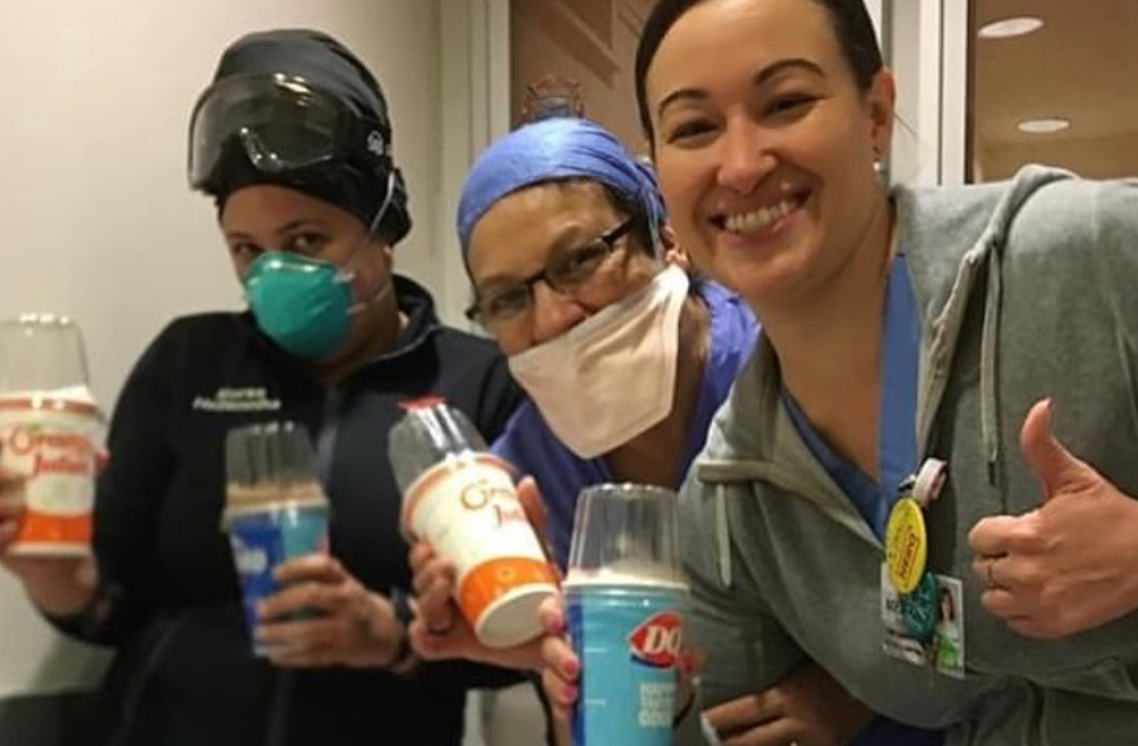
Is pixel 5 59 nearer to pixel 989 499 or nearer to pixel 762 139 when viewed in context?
pixel 762 139

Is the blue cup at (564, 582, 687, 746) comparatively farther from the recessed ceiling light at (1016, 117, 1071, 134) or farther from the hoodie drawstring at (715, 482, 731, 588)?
the recessed ceiling light at (1016, 117, 1071, 134)

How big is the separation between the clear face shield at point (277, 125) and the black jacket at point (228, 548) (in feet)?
0.60

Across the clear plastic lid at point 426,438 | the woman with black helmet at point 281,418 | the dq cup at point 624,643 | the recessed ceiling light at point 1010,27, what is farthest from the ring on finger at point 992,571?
the recessed ceiling light at point 1010,27

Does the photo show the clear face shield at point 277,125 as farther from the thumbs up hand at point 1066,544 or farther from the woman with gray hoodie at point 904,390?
the thumbs up hand at point 1066,544

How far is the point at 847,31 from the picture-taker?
1.13m

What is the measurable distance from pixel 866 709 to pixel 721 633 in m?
0.15

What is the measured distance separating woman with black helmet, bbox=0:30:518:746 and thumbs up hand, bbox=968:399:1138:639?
25.8 inches

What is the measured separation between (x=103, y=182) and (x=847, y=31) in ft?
2.86

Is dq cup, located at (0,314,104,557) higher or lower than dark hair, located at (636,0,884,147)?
lower

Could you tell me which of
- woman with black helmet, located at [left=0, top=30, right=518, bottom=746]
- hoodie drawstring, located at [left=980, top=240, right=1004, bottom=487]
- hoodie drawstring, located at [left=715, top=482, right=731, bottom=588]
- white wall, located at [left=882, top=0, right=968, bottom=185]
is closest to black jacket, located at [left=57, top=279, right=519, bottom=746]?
woman with black helmet, located at [left=0, top=30, right=518, bottom=746]

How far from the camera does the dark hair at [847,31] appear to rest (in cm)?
112

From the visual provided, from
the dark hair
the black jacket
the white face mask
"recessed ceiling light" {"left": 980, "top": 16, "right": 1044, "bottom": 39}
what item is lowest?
the black jacket

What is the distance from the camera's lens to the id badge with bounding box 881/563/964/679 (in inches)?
42.6

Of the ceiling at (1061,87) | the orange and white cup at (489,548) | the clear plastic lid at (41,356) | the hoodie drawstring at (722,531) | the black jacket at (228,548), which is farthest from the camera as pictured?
the ceiling at (1061,87)
